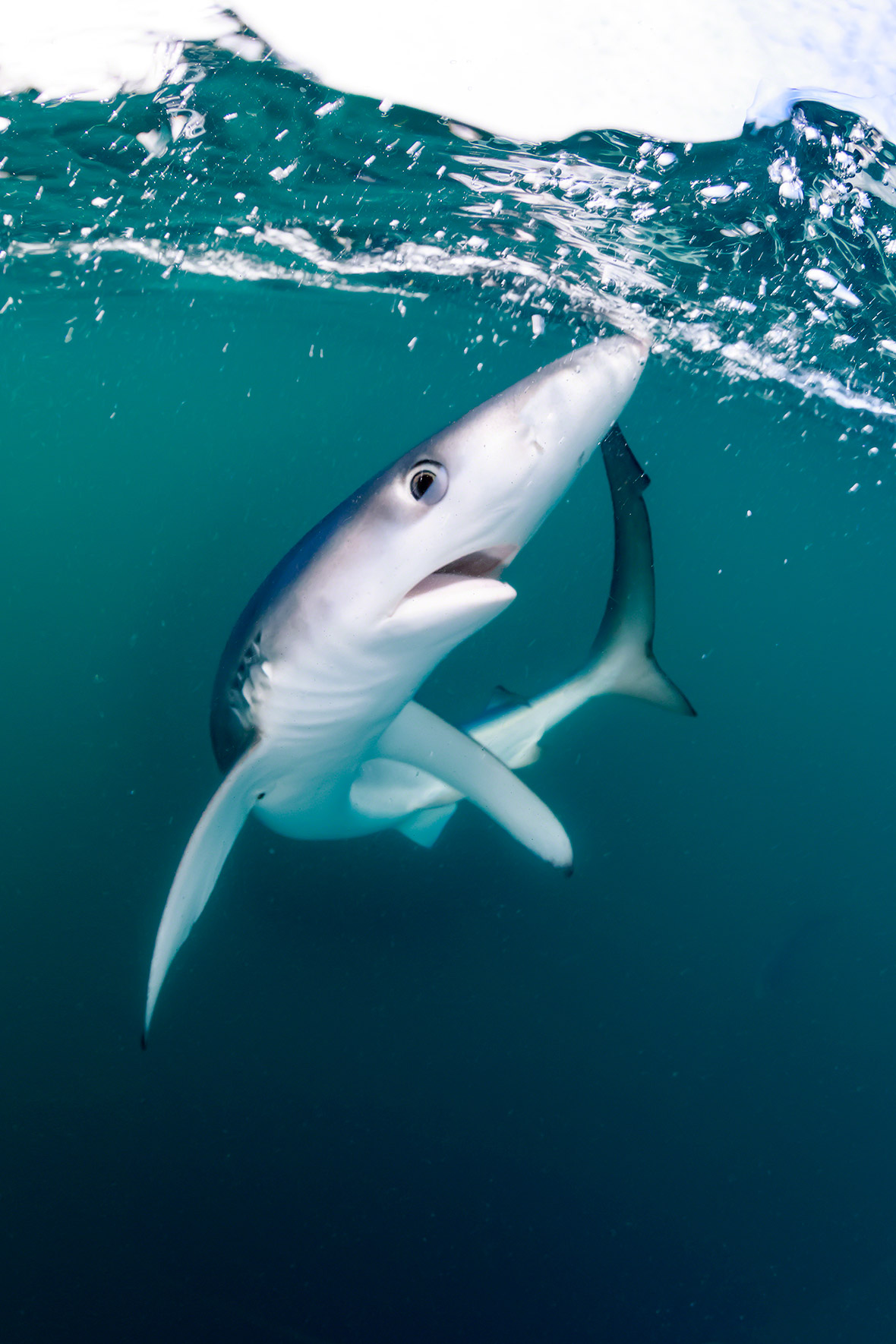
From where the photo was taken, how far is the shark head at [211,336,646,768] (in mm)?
1779

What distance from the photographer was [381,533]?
2172 mm

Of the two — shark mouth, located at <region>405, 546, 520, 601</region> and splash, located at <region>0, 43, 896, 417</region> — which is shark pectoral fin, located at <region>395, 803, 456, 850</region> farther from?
splash, located at <region>0, 43, 896, 417</region>

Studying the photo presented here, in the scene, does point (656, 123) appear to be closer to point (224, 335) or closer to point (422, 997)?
point (422, 997)

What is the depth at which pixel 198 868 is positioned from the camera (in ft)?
8.86

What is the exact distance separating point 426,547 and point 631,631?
258cm

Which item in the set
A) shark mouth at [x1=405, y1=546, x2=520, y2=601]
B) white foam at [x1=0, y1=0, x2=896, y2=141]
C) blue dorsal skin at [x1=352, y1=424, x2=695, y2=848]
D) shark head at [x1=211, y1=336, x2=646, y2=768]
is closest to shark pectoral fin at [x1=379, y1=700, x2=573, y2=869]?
blue dorsal skin at [x1=352, y1=424, x2=695, y2=848]

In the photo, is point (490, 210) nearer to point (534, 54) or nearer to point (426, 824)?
point (534, 54)

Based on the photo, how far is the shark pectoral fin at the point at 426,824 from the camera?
5.06m

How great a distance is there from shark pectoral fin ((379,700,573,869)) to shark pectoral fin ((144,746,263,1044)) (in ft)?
2.70

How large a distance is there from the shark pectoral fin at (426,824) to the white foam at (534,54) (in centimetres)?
482

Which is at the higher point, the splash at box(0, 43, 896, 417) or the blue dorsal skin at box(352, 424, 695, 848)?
the splash at box(0, 43, 896, 417)

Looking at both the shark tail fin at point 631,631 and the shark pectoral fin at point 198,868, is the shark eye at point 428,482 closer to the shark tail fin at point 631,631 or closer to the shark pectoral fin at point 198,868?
the shark pectoral fin at point 198,868

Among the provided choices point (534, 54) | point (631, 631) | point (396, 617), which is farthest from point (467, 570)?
point (534, 54)

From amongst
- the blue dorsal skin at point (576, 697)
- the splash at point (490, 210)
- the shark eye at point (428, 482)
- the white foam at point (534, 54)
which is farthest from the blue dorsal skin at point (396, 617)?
the splash at point (490, 210)
